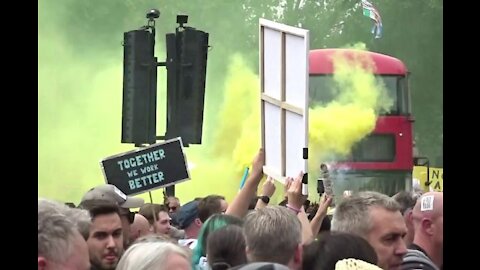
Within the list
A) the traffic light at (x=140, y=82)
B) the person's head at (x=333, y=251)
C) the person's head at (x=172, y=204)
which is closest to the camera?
the person's head at (x=333, y=251)

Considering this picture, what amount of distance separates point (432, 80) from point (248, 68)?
4309 millimetres

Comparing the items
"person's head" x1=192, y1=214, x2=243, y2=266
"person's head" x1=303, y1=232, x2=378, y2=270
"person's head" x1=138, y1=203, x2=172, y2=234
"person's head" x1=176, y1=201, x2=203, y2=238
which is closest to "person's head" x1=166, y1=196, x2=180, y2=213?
"person's head" x1=176, y1=201, x2=203, y2=238

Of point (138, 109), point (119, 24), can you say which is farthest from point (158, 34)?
point (138, 109)

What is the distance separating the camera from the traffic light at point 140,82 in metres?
11.0

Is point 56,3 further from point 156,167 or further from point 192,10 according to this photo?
point 156,167

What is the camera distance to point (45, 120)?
70.2ft

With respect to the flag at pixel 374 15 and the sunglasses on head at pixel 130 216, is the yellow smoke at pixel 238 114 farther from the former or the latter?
the sunglasses on head at pixel 130 216

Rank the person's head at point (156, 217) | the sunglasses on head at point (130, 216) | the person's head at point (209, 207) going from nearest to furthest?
the sunglasses on head at point (130, 216) < the person's head at point (156, 217) < the person's head at point (209, 207)

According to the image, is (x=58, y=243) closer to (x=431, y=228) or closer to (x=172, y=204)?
(x=431, y=228)

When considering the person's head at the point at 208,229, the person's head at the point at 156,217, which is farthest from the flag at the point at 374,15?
the person's head at the point at 208,229

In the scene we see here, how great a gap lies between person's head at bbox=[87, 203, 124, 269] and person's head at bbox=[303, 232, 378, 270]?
1.22 meters

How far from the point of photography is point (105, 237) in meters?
5.14
